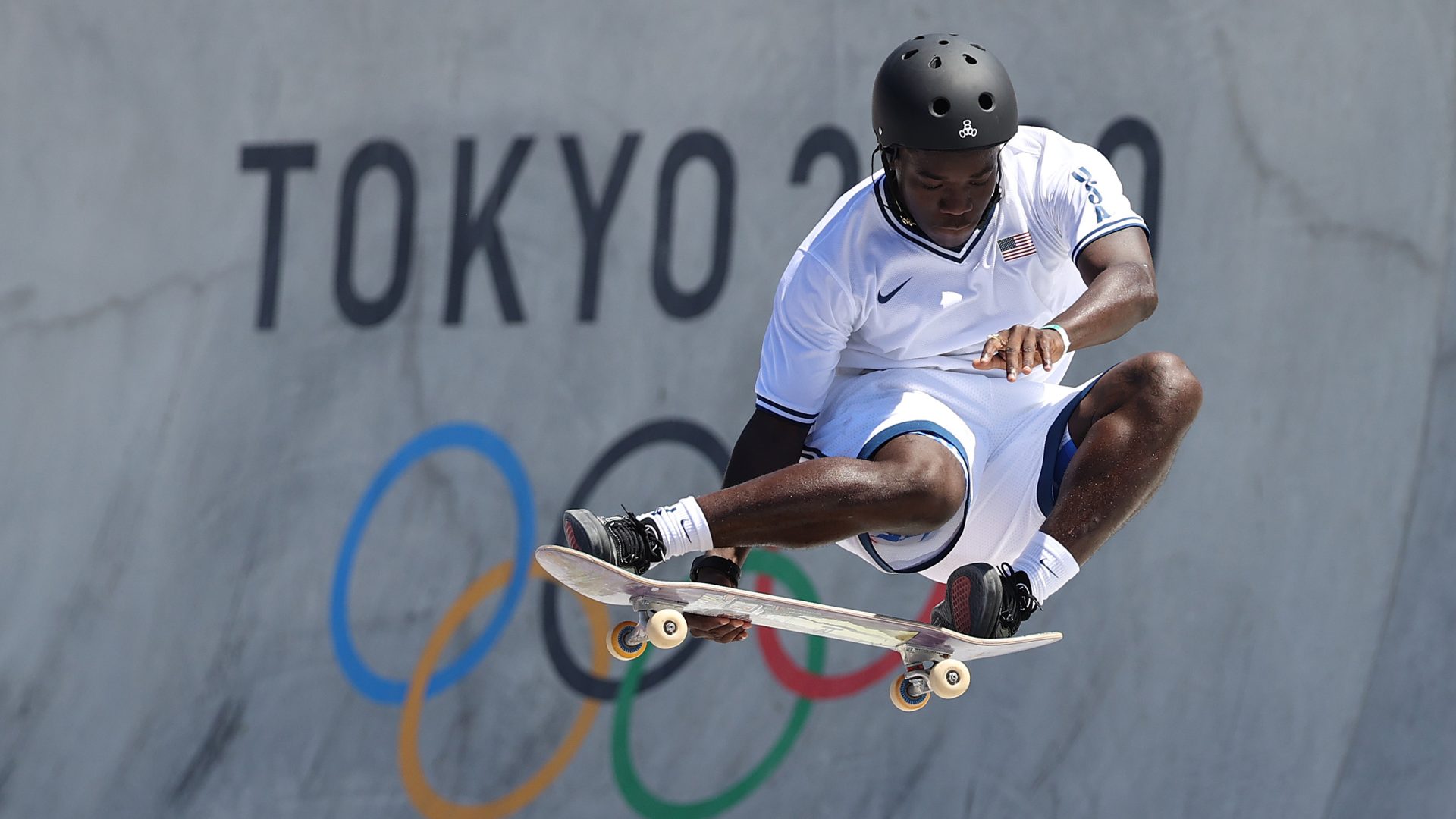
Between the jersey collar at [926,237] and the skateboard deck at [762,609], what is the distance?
1.00 metres

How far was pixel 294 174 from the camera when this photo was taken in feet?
34.3

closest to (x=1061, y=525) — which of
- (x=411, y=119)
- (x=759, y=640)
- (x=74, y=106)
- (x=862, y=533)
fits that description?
(x=862, y=533)

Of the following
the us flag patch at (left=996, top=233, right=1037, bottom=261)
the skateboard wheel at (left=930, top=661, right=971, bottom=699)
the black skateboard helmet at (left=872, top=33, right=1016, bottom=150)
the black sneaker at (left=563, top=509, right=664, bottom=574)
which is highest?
the black skateboard helmet at (left=872, top=33, right=1016, bottom=150)

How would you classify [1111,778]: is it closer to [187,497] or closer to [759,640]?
[759,640]

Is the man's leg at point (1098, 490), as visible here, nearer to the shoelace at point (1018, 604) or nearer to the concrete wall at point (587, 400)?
the shoelace at point (1018, 604)

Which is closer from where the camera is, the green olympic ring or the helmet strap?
the helmet strap

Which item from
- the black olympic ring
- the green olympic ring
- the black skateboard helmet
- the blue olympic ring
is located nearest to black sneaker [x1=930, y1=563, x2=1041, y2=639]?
the black skateboard helmet

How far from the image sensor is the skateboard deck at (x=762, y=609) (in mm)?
4340

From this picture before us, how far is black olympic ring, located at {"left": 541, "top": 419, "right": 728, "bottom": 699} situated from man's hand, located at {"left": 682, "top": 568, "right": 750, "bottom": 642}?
3.92 m

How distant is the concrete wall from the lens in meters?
7.54

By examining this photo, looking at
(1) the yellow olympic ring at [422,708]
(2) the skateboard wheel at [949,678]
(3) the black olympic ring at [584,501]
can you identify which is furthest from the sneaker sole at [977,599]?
(1) the yellow olympic ring at [422,708]

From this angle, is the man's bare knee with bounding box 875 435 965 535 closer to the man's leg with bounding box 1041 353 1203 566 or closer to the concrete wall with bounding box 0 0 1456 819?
the man's leg with bounding box 1041 353 1203 566

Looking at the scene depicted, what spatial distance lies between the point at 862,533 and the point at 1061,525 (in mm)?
526

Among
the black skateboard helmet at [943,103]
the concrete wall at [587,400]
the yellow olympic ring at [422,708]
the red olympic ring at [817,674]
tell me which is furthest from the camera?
the yellow olympic ring at [422,708]
